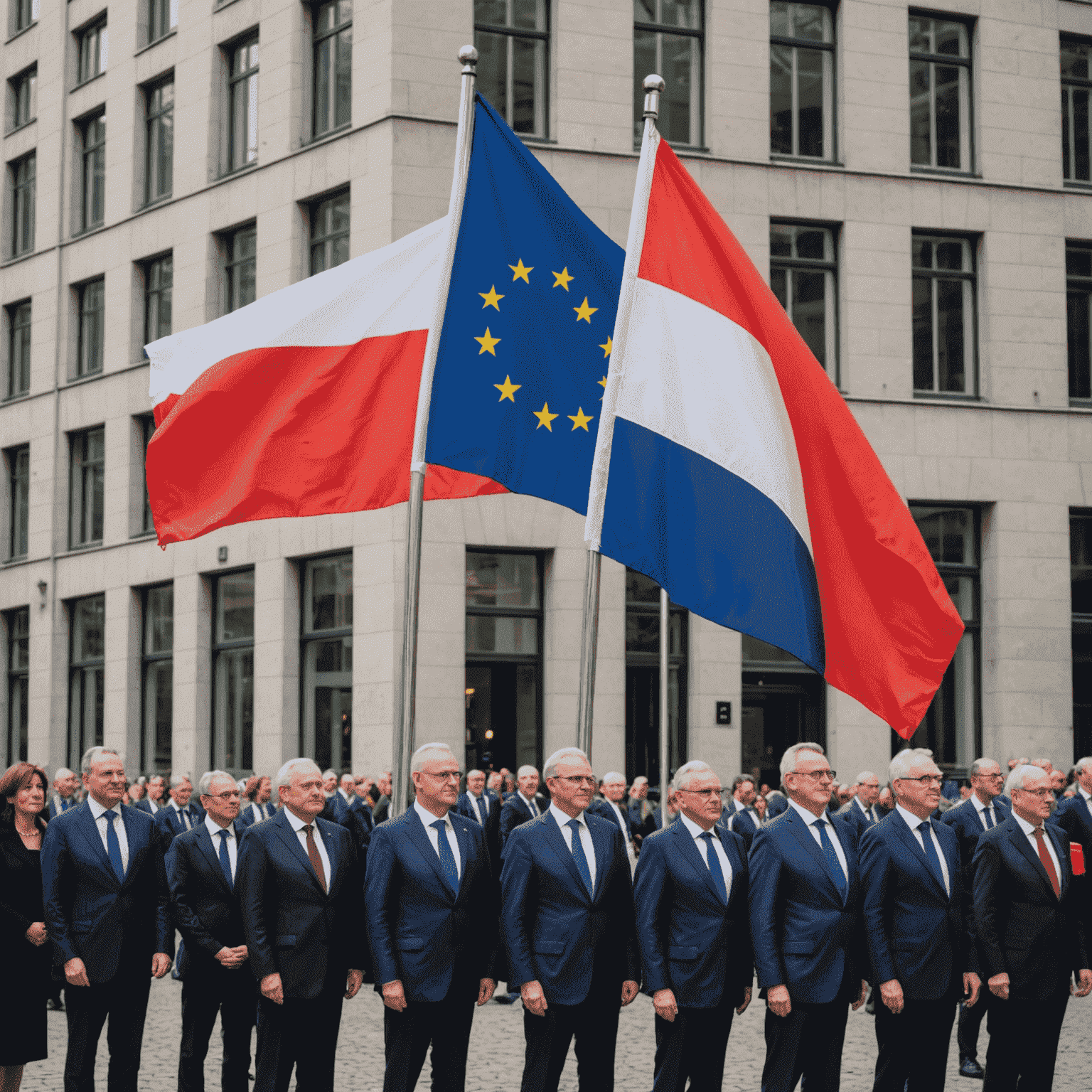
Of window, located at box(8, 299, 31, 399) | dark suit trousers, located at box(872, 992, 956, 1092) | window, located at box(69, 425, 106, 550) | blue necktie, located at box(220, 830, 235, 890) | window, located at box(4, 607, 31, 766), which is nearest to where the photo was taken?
dark suit trousers, located at box(872, 992, 956, 1092)

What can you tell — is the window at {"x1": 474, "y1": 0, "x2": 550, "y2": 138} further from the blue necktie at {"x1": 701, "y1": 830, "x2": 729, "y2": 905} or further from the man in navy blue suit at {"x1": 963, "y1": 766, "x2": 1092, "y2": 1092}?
the blue necktie at {"x1": 701, "y1": 830, "x2": 729, "y2": 905}

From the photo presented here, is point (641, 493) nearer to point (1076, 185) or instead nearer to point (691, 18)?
point (691, 18)

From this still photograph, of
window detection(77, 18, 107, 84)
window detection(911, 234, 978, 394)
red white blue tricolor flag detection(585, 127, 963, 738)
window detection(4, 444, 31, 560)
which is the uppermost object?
window detection(77, 18, 107, 84)

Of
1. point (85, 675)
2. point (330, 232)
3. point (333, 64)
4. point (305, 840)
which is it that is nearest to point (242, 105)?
point (333, 64)

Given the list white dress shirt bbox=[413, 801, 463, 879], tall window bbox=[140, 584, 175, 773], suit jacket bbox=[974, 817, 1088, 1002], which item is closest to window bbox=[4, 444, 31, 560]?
tall window bbox=[140, 584, 175, 773]

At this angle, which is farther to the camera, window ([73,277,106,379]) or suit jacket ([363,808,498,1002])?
window ([73,277,106,379])

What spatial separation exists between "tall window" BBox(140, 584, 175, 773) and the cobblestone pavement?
16.3 metres

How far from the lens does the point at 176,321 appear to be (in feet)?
103

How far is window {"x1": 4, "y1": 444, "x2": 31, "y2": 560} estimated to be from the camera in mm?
36594

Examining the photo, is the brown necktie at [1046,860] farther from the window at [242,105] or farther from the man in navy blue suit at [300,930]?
the window at [242,105]

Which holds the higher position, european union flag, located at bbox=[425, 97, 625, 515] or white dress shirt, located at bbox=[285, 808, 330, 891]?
european union flag, located at bbox=[425, 97, 625, 515]

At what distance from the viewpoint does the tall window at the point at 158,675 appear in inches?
1243

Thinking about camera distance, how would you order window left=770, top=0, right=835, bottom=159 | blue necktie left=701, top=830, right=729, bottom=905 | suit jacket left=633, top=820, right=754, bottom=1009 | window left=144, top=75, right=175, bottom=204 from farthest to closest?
window left=144, top=75, right=175, bottom=204, window left=770, top=0, right=835, bottom=159, blue necktie left=701, top=830, right=729, bottom=905, suit jacket left=633, top=820, right=754, bottom=1009

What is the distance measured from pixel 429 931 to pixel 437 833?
48 centimetres
